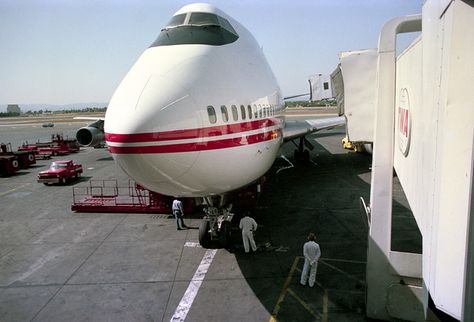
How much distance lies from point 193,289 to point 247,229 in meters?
2.44

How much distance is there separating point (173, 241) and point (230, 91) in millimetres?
6183

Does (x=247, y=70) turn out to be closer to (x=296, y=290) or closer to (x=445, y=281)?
(x=296, y=290)

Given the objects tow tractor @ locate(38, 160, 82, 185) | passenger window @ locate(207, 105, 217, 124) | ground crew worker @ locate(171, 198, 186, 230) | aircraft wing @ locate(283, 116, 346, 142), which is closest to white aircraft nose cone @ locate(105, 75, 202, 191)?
passenger window @ locate(207, 105, 217, 124)

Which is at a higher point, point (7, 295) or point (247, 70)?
point (247, 70)

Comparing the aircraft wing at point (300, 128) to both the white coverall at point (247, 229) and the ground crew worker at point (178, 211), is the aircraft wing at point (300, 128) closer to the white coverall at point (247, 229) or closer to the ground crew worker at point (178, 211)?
the ground crew worker at point (178, 211)

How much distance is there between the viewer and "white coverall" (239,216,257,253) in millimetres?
10562

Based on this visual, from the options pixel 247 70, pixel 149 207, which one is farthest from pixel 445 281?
pixel 149 207

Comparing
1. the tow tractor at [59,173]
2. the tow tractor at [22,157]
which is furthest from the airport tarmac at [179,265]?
the tow tractor at [22,157]

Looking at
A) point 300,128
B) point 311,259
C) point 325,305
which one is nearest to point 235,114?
point 311,259

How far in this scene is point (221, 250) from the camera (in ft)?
36.6

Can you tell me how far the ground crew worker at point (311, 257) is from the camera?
866 centimetres

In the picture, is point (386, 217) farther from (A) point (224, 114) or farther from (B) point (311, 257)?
(A) point (224, 114)

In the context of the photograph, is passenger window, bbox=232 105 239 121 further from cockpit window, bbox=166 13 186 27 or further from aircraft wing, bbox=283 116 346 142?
aircraft wing, bbox=283 116 346 142

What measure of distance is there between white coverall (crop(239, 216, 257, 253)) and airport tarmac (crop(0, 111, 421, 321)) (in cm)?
36
